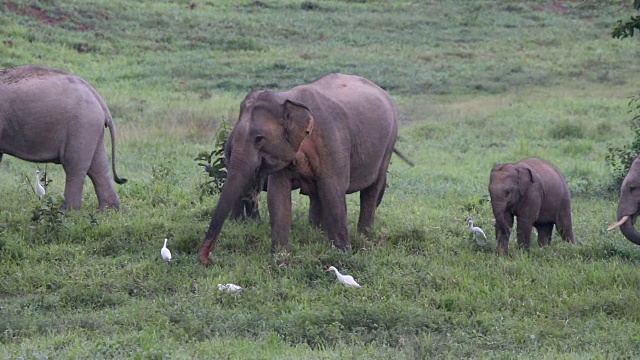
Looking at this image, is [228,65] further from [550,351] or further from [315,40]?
[550,351]

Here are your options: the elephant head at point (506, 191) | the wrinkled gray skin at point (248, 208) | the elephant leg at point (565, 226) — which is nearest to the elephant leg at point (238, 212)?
the wrinkled gray skin at point (248, 208)

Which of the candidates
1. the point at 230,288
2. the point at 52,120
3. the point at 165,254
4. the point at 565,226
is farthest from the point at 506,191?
the point at 52,120

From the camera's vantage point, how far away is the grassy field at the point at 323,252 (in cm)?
721

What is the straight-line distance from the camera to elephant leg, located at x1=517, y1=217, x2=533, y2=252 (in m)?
9.84

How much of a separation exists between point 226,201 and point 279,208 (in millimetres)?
715

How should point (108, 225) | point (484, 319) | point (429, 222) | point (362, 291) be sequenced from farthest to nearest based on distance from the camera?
1. point (429, 222)
2. point (108, 225)
3. point (362, 291)
4. point (484, 319)

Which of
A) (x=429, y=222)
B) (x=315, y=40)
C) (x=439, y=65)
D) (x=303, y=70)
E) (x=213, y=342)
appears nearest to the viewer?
(x=213, y=342)

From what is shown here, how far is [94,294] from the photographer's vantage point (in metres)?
8.02

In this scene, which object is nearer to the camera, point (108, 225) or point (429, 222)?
point (108, 225)

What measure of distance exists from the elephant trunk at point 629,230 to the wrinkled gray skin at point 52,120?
15.6 ft

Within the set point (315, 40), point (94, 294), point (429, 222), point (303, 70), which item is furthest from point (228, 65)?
point (94, 294)

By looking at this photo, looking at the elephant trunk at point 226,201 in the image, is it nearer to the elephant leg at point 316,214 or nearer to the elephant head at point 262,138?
the elephant head at point 262,138

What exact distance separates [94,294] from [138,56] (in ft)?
61.2

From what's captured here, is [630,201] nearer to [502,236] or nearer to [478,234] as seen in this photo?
[502,236]
